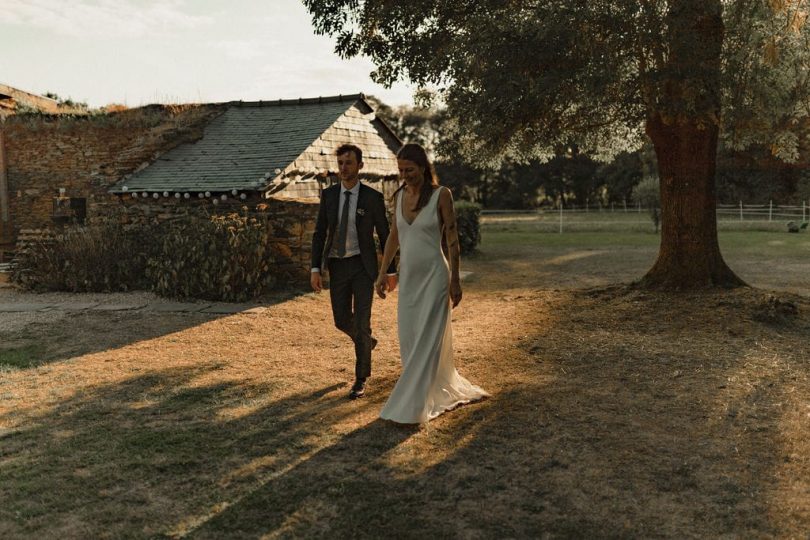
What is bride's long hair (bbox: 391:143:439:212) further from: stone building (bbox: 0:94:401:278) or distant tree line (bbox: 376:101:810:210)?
distant tree line (bbox: 376:101:810:210)

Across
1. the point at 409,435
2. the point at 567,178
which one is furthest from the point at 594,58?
the point at 567,178

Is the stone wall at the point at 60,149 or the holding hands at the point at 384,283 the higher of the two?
the stone wall at the point at 60,149

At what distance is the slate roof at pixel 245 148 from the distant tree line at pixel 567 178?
30.5m

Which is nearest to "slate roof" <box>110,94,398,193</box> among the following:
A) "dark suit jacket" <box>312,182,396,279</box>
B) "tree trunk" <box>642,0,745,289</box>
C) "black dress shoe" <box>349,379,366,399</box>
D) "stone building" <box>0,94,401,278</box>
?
"stone building" <box>0,94,401,278</box>

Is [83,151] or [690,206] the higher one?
[83,151]

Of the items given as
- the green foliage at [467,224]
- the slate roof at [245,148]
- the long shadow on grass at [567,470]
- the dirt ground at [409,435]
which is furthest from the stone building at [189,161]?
the long shadow on grass at [567,470]

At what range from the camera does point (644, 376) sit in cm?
640

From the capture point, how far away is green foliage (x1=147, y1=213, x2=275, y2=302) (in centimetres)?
1069

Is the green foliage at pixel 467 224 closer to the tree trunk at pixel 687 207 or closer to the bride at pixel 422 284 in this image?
the tree trunk at pixel 687 207

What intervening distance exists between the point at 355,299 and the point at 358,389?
793 millimetres

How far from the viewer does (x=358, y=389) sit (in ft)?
19.1

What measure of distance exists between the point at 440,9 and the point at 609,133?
452 centimetres

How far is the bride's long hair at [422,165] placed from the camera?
4945mm

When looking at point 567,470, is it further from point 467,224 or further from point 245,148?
point 467,224
